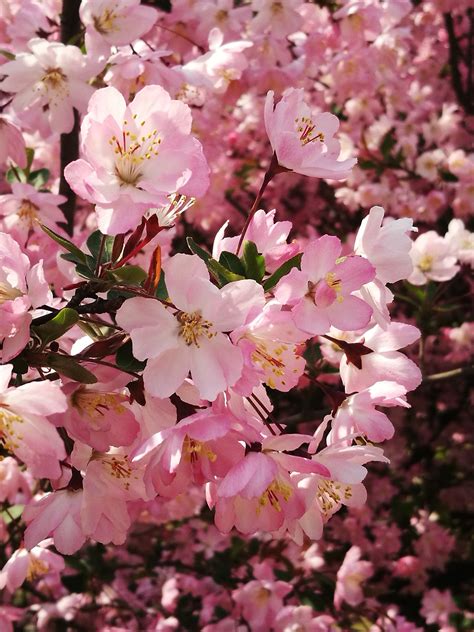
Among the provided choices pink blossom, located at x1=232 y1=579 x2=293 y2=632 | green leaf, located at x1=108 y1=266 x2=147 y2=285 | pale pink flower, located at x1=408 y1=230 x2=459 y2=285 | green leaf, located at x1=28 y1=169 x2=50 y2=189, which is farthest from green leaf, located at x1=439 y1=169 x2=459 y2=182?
green leaf, located at x1=108 y1=266 x2=147 y2=285

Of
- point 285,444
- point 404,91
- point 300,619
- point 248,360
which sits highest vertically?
point 248,360

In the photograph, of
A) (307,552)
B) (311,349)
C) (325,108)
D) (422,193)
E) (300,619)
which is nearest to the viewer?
(311,349)

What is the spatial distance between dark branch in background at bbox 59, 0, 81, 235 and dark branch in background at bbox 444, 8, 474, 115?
2.30m

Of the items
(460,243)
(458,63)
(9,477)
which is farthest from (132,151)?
(458,63)

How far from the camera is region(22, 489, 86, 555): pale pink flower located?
1.17 meters

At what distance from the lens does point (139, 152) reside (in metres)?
1.07

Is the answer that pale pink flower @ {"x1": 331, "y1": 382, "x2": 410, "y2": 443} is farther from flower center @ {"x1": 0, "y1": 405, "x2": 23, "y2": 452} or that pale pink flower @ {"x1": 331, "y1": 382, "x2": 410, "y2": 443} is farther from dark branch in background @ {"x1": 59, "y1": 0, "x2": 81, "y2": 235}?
dark branch in background @ {"x1": 59, "y1": 0, "x2": 81, "y2": 235}

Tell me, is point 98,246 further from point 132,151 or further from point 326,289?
point 326,289

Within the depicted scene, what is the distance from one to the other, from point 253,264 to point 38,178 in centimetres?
134

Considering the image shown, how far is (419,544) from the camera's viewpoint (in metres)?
3.62

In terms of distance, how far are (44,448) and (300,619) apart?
6.00ft

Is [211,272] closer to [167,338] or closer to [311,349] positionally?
[167,338]

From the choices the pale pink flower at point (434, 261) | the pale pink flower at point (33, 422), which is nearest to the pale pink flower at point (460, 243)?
the pale pink flower at point (434, 261)

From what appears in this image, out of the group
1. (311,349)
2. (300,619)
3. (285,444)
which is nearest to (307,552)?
(300,619)
